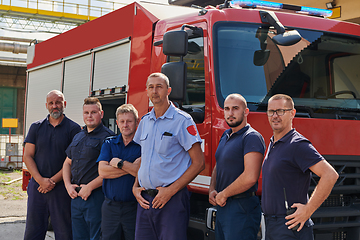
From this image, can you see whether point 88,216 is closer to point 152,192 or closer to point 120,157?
point 120,157

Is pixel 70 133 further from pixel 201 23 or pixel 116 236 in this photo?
pixel 201 23

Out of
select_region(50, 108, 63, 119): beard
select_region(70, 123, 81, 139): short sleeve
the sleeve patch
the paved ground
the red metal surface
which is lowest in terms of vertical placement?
the paved ground

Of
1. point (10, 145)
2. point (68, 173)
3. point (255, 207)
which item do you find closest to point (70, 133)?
point (68, 173)

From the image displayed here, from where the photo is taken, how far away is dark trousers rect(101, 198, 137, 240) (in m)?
3.65

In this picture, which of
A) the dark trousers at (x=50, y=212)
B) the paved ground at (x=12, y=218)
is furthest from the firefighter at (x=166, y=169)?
the paved ground at (x=12, y=218)

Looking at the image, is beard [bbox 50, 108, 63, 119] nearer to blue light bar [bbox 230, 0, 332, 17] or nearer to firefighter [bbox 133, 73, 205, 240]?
firefighter [bbox 133, 73, 205, 240]

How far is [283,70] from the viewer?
384 centimetres

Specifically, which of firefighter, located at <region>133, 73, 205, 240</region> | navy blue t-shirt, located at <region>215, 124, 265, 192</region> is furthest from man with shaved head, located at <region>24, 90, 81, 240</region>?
navy blue t-shirt, located at <region>215, 124, 265, 192</region>

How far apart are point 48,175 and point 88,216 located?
2.97 feet

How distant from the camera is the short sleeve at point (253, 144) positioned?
3.02 metres

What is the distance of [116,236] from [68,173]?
3.48 ft

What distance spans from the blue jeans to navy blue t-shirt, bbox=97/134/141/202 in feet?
3.19

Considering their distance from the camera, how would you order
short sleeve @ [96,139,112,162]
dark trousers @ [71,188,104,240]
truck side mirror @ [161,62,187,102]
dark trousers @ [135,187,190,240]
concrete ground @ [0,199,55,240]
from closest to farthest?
dark trousers @ [135,187,190,240] → truck side mirror @ [161,62,187,102] → short sleeve @ [96,139,112,162] → dark trousers @ [71,188,104,240] → concrete ground @ [0,199,55,240]

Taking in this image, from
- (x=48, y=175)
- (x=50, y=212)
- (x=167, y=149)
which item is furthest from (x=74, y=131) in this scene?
(x=167, y=149)
